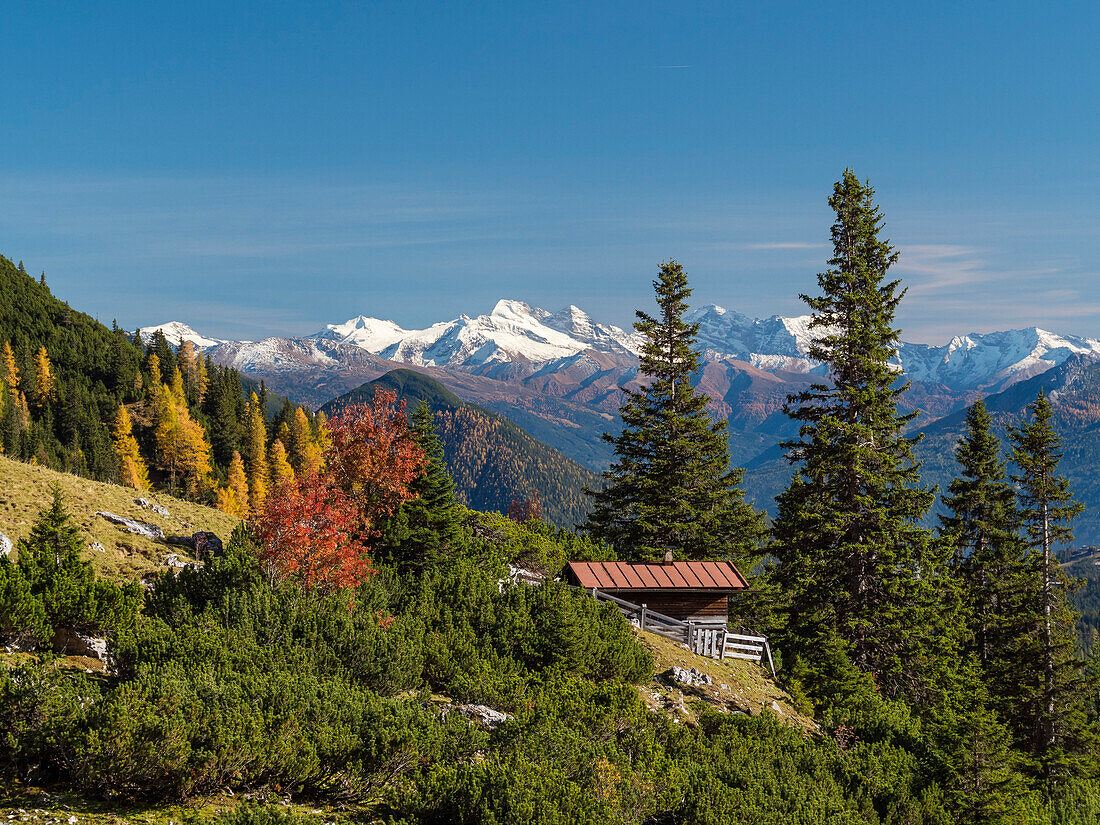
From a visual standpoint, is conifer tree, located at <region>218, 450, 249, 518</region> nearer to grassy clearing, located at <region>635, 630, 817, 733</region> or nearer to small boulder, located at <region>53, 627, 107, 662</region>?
grassy clearing, located at <region>635, 630, 817, 733</region>

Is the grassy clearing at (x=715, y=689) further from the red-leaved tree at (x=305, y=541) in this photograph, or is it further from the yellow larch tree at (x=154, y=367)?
the yellow larch tree at (x=154, y=367)

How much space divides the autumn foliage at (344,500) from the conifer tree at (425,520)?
1.83ft

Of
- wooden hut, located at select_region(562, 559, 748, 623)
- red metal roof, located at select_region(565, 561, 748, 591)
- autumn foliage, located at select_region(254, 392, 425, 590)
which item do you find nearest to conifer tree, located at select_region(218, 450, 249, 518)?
autumn foliage, located at select_region(254, 392, 425, 590)

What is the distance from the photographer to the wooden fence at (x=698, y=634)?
25.8 metres

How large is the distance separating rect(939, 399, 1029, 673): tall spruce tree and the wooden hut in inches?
527

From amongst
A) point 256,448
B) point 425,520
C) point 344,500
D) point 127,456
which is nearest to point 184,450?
point 127,456

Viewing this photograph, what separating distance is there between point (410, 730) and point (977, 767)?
12705mm

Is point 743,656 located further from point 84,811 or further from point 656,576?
point 84,811

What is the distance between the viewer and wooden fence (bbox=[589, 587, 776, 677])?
2581cm

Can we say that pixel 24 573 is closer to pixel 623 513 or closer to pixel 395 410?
pixel 395 410

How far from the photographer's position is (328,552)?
18.4 metres

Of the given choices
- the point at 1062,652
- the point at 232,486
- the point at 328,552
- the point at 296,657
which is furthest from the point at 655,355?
the point at 232,486

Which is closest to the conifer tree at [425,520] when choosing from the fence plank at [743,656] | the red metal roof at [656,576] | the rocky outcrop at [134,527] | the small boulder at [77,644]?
the red metal roof at [656,576]

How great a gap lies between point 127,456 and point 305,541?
79.3 m
